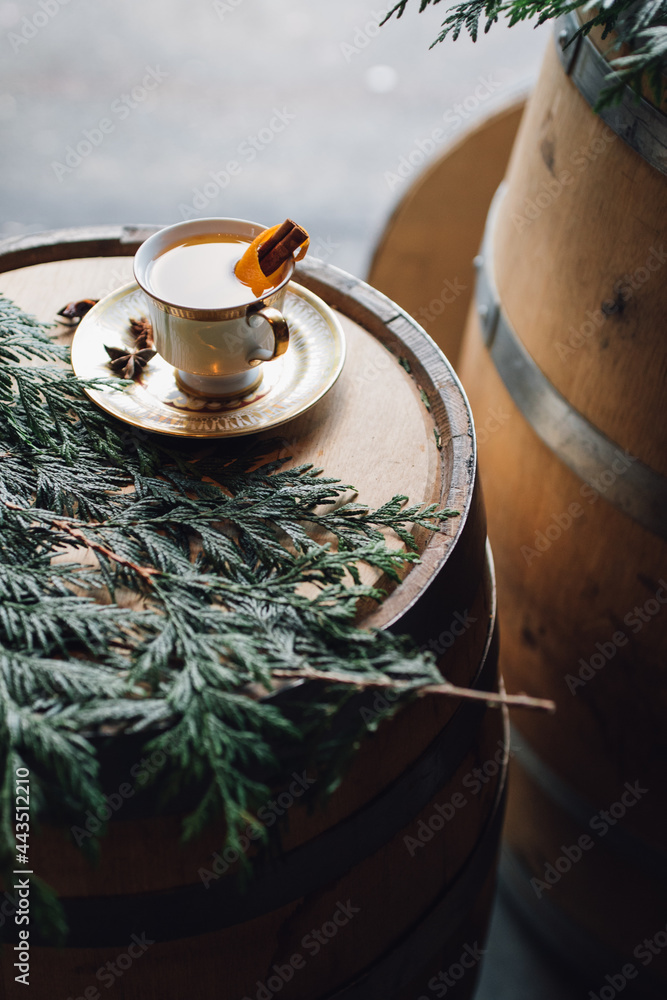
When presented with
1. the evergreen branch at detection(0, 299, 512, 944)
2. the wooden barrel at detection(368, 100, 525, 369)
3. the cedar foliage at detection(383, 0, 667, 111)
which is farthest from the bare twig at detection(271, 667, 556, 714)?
the wooden barrel at detection(368, 100, 525, 369)

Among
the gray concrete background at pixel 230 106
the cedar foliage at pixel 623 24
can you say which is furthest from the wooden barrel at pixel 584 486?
the gray concrete background at pixel 230 106

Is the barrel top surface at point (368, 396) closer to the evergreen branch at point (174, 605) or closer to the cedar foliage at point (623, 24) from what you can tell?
the evergreen branch at point (174, 605)

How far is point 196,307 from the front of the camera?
1143 millimetres

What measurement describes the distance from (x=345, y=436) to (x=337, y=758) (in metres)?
0.51

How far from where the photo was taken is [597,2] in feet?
3.77

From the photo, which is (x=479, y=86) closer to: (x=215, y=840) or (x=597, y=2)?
(x=597, y=2)

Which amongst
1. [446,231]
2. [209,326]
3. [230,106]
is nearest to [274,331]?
[209,326]

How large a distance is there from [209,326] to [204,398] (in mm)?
133

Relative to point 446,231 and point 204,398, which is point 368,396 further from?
point 446,231

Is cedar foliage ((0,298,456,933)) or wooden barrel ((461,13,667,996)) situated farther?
wooden barrel ((461,13,667,996))

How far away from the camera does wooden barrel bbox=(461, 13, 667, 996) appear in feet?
4.27

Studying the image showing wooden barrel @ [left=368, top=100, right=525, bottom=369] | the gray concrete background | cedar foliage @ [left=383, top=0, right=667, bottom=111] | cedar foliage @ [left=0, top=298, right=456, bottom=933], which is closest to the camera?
cedar foliage @ [left=0, top=298, right=456, bottom=933]

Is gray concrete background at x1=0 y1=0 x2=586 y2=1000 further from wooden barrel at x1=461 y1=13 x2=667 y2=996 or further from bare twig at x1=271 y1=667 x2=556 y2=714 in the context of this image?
bare twig at x1=271 y1=667 x2=556 y2=714

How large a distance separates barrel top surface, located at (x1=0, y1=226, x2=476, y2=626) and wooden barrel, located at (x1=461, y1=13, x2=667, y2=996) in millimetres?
267
